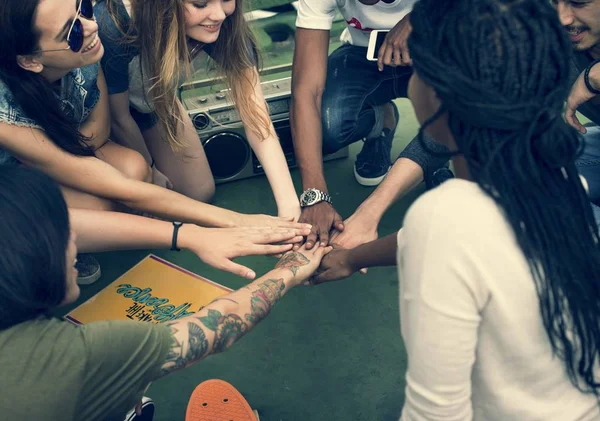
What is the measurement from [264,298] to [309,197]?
16.8 inches

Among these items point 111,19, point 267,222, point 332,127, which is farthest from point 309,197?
point 111,19

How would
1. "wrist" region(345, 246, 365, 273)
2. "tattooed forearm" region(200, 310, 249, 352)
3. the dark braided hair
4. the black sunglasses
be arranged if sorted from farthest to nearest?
"wrist" region(345, 246, 365, 273), the black sunglasses, "tattooed forearm" region(200, 310, 249, 352), the dark braided hair

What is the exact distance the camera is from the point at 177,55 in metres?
1.62

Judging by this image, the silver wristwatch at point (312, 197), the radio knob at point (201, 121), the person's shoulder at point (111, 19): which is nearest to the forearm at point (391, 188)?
the silver wristwatch at point (312, 197)

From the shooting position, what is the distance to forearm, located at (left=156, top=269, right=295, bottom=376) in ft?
3.61

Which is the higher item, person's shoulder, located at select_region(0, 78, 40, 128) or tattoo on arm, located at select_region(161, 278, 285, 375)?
person's shoulder, located at select_region(0, 78, 40, 128)

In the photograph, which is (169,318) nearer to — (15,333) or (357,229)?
(357,229)

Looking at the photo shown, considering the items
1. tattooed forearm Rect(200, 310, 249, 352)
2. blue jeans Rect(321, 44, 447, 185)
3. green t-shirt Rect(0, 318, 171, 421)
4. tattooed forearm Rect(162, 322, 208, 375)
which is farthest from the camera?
blue jeans Rect(321, 44, 447, 185)

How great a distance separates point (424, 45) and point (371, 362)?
897mm

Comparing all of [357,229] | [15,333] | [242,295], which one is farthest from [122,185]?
[15,333]

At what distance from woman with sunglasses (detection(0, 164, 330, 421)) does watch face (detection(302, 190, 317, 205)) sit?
0.71m

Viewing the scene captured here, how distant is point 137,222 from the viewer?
5.17 feet

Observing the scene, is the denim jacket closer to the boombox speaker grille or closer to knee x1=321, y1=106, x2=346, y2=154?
the boombox speaker grille

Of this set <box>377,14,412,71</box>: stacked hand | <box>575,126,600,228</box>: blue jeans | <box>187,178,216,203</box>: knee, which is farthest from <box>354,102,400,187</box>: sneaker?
<box>575,126,600,228</box>: blue jeans
